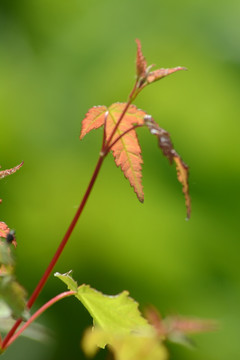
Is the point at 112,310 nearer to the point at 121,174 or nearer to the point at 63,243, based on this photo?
the point at 63,243

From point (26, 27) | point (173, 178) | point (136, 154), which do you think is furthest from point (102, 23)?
point (136, 154)

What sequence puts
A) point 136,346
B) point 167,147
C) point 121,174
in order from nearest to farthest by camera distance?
point 136,346 < point 167,147 < point 121,174

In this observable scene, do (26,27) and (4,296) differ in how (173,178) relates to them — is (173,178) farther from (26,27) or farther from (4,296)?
(4,296)

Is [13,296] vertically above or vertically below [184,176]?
below

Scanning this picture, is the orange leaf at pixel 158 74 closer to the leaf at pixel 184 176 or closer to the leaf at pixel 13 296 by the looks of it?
the leaf at pixel 184 176

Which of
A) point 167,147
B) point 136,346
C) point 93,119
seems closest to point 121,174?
point 93,119

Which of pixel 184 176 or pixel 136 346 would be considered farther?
pixel 184 176

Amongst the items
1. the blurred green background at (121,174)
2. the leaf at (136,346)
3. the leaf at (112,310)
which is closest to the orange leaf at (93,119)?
the leaf at (112,310)
